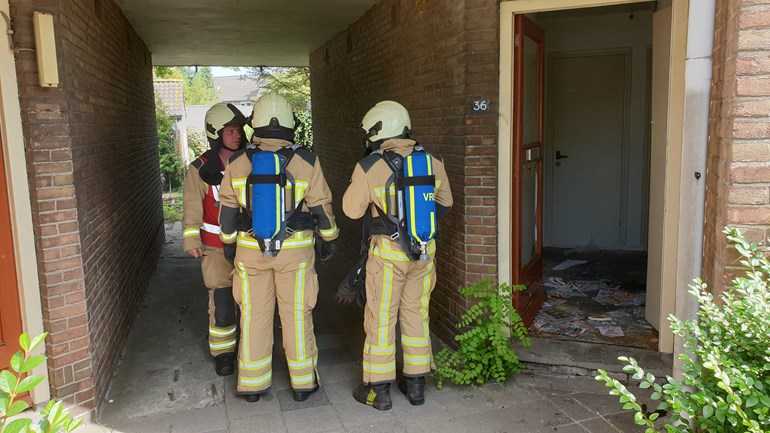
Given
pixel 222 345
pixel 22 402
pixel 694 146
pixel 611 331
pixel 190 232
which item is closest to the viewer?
pixel 22 402

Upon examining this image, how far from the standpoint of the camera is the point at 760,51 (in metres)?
2.39

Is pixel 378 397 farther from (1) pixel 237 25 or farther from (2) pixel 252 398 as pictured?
(1) pixel 237 25

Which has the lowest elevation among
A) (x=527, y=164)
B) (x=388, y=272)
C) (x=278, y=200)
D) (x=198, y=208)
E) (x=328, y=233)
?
(x=388, y=272)

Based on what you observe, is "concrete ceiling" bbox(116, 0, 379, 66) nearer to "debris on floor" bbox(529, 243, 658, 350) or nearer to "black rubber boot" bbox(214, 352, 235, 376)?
"debris on floor" bbox(529, 243, 658, 350)

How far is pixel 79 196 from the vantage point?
151 inches

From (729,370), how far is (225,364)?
11.6ft

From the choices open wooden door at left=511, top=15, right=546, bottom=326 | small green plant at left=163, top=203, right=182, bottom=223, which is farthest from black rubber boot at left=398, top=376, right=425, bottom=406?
small green plant at left=163, top=203, right=182, bottom=223

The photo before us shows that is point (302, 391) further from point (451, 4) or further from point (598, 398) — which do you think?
point (451, 4)

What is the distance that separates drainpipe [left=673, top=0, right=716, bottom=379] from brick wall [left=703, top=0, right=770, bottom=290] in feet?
0.19

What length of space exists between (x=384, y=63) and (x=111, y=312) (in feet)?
11.7

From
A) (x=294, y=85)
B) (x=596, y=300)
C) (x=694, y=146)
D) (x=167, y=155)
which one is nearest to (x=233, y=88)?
(x=294, y=85)

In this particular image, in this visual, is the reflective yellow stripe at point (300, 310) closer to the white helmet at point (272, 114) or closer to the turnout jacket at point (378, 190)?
the turnout jacket at point (378, 190)

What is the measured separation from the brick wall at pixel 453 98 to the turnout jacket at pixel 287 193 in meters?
1.20

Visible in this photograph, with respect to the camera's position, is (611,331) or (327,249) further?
(611,331)
